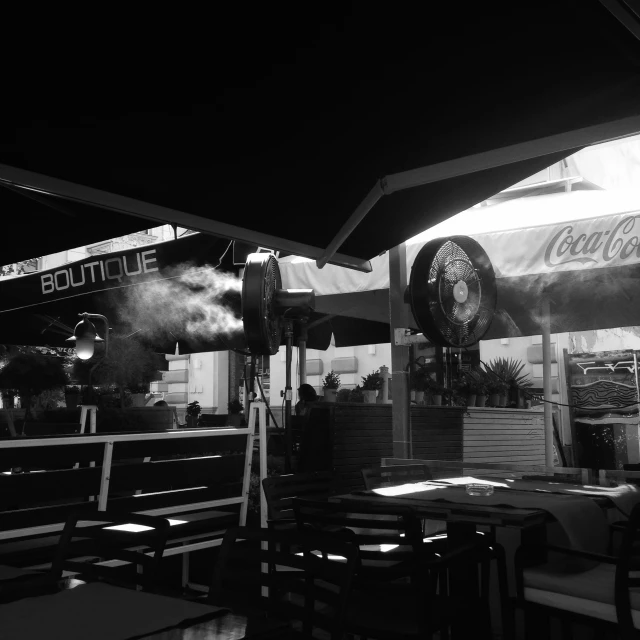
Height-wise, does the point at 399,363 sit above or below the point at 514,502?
above

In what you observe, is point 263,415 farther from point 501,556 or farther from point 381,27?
point 381,27

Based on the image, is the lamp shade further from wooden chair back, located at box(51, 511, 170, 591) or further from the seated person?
wooden chair back, located at box(51, 511, 170, 591)

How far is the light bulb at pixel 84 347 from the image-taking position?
6.46 m

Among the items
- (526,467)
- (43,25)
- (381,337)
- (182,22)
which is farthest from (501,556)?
(381,337)

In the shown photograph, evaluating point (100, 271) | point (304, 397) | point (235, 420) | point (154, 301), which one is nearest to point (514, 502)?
point (100, 271)

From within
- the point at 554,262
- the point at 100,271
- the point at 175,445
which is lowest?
the point at 175,445

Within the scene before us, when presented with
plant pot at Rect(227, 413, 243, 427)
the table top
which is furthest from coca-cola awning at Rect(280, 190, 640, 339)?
plant pot at Rect(227, 413, 243, 427)

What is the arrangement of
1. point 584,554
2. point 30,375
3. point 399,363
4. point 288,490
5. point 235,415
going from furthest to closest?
point 235,415 < point 30,375 < point 399,363 < point 288,490 < point 584,554

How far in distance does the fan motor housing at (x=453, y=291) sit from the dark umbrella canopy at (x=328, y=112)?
299 millimetres

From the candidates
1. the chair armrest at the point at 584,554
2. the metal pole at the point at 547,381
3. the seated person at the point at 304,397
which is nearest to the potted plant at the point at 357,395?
the seated person at the point at 304,397

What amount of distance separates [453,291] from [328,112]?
1419 millimetres

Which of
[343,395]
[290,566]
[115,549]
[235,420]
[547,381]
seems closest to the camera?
[290,566]

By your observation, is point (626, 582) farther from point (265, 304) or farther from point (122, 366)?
point (122, 366)

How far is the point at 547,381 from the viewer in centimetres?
447
